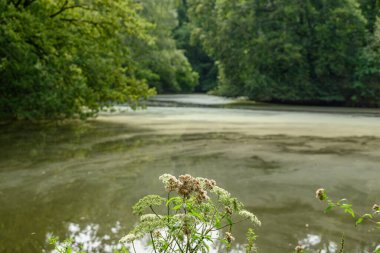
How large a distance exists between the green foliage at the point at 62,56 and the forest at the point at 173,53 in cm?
4

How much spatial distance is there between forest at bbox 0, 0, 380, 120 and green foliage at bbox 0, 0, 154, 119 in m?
0.04

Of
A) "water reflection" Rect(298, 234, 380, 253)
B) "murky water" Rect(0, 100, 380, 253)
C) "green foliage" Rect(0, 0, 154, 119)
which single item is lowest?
"murky water" Rect(0, 100, 380, 253)

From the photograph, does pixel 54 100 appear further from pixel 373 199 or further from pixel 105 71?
pixel 373 199

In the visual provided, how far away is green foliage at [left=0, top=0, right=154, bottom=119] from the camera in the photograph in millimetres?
15203

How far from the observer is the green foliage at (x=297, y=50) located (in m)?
31.1

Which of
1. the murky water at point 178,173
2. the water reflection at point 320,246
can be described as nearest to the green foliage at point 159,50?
the murky water at point 178,173

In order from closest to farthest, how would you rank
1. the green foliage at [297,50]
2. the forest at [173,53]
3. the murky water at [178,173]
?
1. the murky water at [178,173]
2. the forest at [173,53]
3. the green foliage at [297,50]

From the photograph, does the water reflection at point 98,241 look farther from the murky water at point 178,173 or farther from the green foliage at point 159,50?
the green foliage at point 159,50

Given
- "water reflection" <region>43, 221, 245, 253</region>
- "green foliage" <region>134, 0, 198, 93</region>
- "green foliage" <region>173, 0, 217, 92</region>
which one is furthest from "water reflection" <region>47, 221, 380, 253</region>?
"green foliage" <region>173, 0, 217, 92</region>

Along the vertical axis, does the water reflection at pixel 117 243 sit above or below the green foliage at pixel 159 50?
below

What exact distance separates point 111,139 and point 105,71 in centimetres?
519

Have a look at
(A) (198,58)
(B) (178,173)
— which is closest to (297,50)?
(B) (178,173)

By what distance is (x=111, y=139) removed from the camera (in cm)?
1433

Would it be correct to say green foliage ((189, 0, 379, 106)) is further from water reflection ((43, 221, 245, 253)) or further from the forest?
water reflection ((43, 221, 245, 253))
